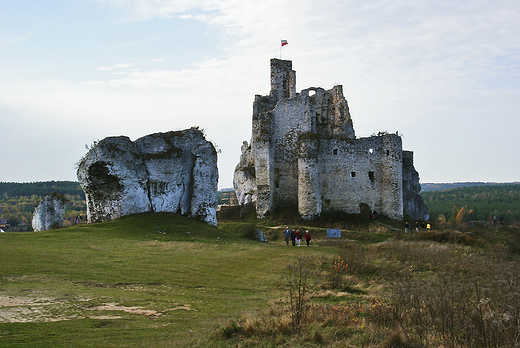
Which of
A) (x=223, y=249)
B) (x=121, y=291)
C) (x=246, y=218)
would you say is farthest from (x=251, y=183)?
(x=121, y=291)

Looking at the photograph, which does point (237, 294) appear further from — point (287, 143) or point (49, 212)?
point (287, 143)

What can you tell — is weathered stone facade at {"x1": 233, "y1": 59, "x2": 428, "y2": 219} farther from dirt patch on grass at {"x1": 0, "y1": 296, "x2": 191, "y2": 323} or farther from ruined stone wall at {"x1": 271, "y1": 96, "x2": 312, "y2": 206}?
dirt patch on grass at {"x1": 0, "y1": 296, "x2": 191, "y2": 323}

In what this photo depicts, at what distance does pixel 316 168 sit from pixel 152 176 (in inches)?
559

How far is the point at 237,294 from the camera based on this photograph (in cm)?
1109

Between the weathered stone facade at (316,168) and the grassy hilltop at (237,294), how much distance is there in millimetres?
13876

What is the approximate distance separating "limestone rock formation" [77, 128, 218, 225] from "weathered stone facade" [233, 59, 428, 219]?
9.90 meters

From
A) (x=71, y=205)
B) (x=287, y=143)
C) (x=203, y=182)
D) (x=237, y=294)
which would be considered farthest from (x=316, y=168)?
(x=71, y=205)

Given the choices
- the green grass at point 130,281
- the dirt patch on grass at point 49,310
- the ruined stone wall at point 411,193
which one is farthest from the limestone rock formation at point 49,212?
the ruined stone wall at point 411,193

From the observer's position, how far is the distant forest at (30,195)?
90.6 metres

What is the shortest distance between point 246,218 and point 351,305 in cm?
2545

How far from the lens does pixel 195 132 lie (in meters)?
24.9

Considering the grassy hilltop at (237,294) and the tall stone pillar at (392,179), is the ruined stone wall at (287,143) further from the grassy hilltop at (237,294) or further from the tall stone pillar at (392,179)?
the grassy hilltop at (237,294)

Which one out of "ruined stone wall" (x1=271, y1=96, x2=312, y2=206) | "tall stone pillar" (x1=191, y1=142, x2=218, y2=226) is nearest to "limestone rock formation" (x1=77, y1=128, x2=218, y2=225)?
"tall stone pillar" (x1=191, y1=142, x2=218, y2=226)

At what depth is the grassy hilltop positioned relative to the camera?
6.96 metres
